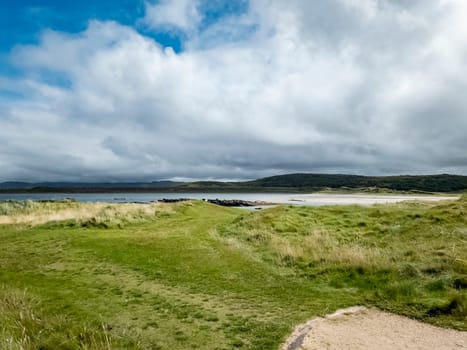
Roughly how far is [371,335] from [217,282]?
597cm

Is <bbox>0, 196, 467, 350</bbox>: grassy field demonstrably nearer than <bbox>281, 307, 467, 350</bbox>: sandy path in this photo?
Answer: No

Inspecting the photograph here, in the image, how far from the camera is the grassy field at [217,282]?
301 inches

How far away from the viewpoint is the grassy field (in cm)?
766

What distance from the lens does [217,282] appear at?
1209 cm

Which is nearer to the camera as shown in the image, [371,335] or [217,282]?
A: [371,335]

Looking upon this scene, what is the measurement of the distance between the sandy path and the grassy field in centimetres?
45

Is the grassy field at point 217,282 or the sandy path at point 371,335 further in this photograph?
the grassy field at point 217,282

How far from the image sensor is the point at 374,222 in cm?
2264

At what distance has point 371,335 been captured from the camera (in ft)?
24.5

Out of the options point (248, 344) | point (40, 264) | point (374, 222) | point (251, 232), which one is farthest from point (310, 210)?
point (248, 344)

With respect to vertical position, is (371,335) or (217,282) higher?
(371,335)

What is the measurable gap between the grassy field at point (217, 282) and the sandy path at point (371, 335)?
1.48 ft

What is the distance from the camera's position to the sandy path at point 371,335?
690cm

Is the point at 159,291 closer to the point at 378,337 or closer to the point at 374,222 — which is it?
the point at 378,337
